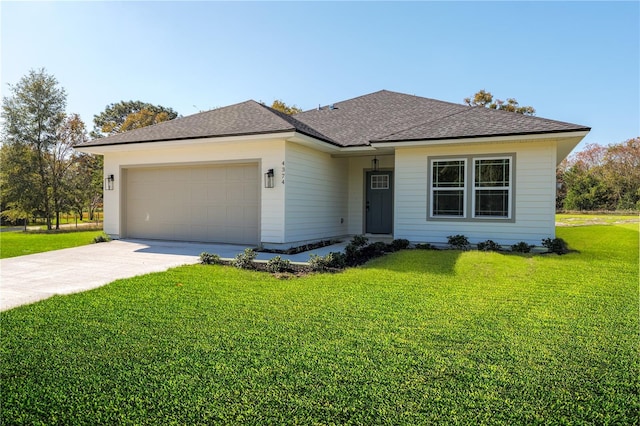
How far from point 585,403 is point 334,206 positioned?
1037cm

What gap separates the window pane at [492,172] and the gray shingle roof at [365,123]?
0.88 metres

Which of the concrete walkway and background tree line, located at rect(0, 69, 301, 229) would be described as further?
background tree line, located at rect(0, 69, 301, 229)

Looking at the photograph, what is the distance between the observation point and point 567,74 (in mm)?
15391

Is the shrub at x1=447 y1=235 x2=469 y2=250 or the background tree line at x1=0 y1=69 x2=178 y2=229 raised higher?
the background tree line at x1=0 y1=69 x2=178 y2=229

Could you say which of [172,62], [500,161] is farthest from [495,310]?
[172,62]

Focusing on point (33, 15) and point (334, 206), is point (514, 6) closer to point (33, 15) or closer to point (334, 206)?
point (334, 206)

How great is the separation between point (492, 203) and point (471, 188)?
26.2 inches

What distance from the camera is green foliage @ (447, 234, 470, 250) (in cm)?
1017

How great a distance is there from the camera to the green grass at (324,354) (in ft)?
8.14

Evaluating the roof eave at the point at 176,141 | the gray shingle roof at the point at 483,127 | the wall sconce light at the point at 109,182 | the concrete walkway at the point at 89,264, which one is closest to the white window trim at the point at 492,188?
the gray shingle roof at the point at 483,127

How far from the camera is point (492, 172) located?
1030 cm

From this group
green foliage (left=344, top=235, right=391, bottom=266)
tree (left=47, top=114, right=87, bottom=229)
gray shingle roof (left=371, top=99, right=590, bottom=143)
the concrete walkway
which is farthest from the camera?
tree (left=47, top=114, right=87, bottom=229)

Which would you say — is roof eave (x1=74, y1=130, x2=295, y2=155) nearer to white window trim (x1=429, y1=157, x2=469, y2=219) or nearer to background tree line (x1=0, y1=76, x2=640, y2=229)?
white window trim (x1=429, y1=157, x2=469, y2=219)

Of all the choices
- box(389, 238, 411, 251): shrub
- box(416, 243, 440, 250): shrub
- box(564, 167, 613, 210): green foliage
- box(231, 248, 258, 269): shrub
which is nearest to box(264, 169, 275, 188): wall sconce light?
box(231, 248, 258, 269): shrub
